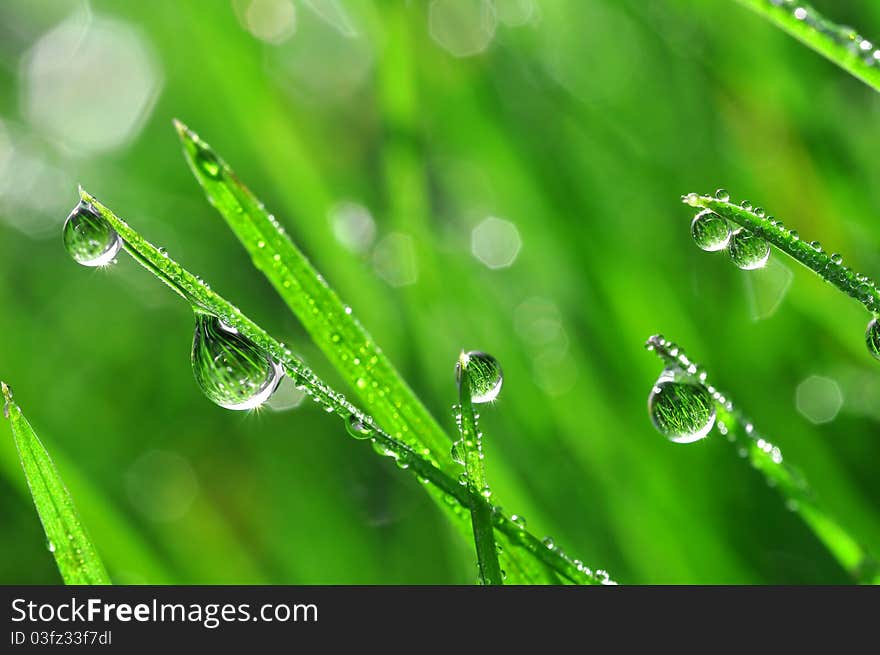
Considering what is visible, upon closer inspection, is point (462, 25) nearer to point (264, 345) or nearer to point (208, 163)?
point (208, 163)

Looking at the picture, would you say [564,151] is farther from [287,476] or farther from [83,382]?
[83,382]

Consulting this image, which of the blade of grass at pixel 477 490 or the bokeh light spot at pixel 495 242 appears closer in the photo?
the blade of grass at pixel 477 490

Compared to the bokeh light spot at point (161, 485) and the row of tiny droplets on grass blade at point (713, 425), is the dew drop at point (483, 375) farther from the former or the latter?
the bokeh light spot at point (161, 485)

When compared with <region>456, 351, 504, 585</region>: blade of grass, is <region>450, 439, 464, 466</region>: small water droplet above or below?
above

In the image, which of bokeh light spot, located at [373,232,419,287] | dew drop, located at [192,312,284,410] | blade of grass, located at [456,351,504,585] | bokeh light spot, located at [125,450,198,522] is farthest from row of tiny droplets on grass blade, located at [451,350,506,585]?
bokeh light spot, located at [125,450,198,522]

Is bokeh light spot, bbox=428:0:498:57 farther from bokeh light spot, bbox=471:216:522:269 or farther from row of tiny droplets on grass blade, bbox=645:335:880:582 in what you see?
row of tiny droplets on grass blade, bbox=645:335:880:582

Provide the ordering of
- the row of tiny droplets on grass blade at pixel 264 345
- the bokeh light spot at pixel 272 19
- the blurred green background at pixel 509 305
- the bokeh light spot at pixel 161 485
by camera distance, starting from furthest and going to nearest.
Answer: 1. the bokeh light spot at pixel 272 19
2. the bokeh light spot at pixel 161 485
3. the blurred green background at pixel 509 305
4. the row of tiny droplets on grass blade at pixel 264 345

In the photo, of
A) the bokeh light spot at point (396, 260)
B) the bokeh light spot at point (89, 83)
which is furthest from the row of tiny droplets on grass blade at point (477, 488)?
the bokeh light spot at point (89, 83)
